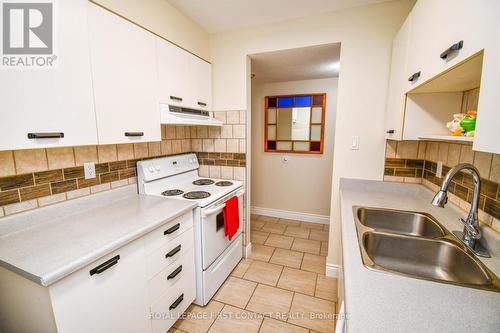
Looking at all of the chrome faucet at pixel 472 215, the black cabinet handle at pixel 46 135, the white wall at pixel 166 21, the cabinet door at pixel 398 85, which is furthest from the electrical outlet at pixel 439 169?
the black cabinet handle at pixel 46 135

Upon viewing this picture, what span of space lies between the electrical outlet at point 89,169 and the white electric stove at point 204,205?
0.35 metres

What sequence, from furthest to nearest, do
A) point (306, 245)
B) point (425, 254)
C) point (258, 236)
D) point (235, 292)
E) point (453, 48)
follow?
point (258, 236) < point (306, 245) < point (235, 292) < point (425, 254) < point (453, 48)

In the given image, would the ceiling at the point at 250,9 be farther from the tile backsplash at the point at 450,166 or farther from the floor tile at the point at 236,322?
the floor tile at the point at 236,322

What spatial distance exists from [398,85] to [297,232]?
2.25 metres

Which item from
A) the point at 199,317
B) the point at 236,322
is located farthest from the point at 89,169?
the point at 236,322

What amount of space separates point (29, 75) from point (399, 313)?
1.71 meters

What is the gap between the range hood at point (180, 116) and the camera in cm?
172

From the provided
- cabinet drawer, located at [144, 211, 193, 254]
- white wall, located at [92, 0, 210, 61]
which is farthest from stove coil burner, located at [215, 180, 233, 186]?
white wall, located at [92, 0, 210, 61]

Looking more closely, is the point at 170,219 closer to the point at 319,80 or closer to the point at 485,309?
the point at 485,309

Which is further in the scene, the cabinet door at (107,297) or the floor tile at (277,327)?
the floor tile at (277,327)

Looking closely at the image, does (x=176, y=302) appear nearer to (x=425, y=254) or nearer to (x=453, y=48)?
(x=425, y=254)

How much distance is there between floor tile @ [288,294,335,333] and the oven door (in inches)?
30.4

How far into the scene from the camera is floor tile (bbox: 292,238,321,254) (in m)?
2.71

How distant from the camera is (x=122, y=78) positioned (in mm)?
1403
